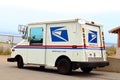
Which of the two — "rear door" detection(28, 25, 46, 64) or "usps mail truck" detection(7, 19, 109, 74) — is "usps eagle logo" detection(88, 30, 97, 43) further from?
"rear door" detection(28, 25, 46, 64)

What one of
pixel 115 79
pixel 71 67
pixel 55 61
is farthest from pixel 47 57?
pixel 115 79

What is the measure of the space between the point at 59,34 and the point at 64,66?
1516mm

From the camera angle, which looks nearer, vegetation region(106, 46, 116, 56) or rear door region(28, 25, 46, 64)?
rear door region(28, 25, 46, 64)

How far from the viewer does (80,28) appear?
1488 cm

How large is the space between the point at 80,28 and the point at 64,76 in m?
2.22

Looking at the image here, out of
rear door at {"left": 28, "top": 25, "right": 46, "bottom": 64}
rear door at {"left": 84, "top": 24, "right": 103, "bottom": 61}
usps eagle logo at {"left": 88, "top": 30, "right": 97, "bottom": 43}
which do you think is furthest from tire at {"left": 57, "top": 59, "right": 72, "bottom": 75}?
usps eagle logo at {"left": 88, "top": 30, "right": 97, "bottom": 43}

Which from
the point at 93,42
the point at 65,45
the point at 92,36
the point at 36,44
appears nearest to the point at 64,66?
the point at 65,45

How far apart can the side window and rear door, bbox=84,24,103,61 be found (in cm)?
248

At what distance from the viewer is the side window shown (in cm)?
1658

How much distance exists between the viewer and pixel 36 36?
55.3 ft

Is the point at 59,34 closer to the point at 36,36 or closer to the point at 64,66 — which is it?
the point at 64,66

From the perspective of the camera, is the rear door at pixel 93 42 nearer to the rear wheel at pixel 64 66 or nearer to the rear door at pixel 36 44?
the rear wheel at pixel 64 66

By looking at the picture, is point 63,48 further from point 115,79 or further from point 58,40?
point 115,79

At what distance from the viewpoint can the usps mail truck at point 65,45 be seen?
48.9ft
